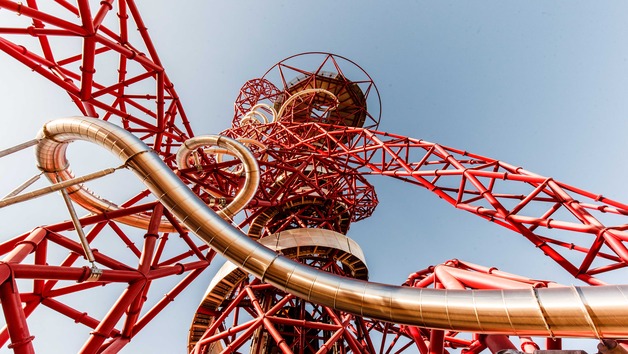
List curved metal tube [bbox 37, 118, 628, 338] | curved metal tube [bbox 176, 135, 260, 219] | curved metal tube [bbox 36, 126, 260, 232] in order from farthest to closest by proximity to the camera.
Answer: curved metal tube [bbox 176, 135, 260, 219]
curved metal tube [bbox 36, 126, 260, 232]
curved metal tube [bbox 37, 118, 628, 338]

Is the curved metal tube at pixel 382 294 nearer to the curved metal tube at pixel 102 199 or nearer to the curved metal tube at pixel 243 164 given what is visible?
the curved metal tube at pixel 102 199

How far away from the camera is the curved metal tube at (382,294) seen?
14.7ft

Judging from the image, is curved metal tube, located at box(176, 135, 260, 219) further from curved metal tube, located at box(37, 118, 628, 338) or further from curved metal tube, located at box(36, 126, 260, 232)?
curved metal tube, located at box(37, 118, 628, 338)

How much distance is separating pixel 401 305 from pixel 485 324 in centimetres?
120

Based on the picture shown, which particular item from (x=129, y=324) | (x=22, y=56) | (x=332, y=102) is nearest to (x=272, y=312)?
(x=129, y=324)

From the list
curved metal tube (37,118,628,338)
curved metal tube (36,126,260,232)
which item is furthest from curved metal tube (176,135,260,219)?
curved metal tube (37,118,628,338)

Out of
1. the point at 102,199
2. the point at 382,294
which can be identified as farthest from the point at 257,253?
the point at 102,199

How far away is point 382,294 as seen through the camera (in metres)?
5.85

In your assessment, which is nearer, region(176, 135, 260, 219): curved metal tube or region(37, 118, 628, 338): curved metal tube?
region(37, 118, 628, 338): curved metal tube

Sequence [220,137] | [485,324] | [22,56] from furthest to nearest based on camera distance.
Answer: [220,137], [22,56], [485,324]

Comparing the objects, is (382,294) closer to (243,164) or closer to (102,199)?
(243,164)

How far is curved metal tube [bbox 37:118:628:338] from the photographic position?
4477 millimetres

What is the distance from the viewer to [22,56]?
9.72 m

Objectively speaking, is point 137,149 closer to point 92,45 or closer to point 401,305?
point 92,45
